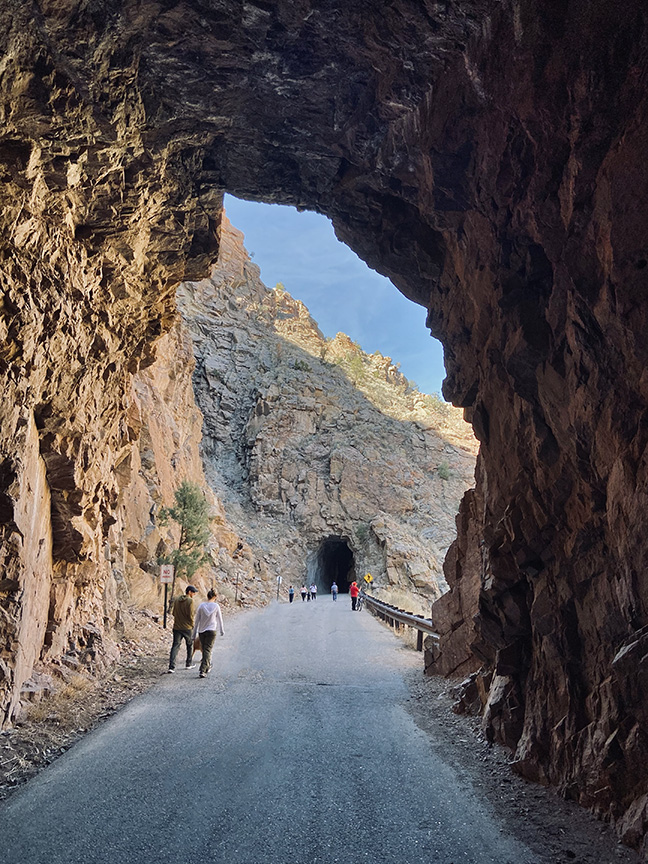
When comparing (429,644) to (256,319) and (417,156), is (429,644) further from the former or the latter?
(256,319)

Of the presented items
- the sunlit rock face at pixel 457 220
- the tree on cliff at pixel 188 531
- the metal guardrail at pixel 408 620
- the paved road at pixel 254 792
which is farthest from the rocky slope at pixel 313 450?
the sunlit rock face at pixel 457 220

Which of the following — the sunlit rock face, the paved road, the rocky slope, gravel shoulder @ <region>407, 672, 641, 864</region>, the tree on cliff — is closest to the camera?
gravel shoulder @ <region>407, 672, 641, 864</region>

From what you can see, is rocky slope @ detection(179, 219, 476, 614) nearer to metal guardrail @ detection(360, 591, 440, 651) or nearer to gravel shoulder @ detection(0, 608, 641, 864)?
metal guardrail @ detection(360, 591, 440, 651)

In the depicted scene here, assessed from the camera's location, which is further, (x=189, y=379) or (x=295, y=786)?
(x=189, y=379)

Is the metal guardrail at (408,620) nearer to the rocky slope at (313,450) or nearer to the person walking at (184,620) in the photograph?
the person walking at (184,620)

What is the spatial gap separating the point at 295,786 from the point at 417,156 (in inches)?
270

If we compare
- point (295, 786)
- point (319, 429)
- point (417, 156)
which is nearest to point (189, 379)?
point (319, 429)

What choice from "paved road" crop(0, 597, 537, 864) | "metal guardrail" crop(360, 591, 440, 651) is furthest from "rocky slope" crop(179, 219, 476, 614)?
"paved road" crop(0, 597, 537, 864)

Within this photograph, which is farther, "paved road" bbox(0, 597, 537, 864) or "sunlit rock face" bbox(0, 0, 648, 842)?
"sunlit rock face" bbox(0, 0, 648, 842)

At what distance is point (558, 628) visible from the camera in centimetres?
529

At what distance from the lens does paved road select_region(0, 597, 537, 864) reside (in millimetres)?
3797

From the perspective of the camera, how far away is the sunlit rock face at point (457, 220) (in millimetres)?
4176

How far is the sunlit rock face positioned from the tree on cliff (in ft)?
25.1

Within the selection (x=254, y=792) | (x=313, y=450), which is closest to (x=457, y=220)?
(x=254, y=792)
